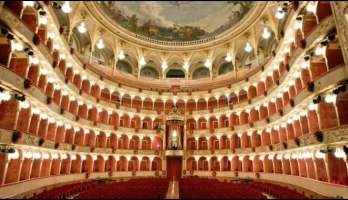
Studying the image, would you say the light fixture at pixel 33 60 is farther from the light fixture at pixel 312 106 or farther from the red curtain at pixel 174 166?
the red curtain at pixel 174 166

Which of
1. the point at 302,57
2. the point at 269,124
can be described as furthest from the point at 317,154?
the point at 269,124

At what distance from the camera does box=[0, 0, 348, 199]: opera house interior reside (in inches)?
535

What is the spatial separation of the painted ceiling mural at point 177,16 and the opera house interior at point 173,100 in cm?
17

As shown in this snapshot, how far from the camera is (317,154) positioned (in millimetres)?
14984

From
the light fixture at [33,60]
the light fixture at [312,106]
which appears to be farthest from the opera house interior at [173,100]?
the light fixture at [33,60]

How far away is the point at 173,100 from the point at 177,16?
1398 cm

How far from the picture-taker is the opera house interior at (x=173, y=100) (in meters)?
13.6

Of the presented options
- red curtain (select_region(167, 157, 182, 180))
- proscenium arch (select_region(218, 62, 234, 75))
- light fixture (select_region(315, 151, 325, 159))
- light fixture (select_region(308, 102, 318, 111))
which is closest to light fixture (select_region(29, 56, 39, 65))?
light fixture (select_region(308, 102, 318, 111))

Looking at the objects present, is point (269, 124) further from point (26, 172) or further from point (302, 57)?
point (26, 172)

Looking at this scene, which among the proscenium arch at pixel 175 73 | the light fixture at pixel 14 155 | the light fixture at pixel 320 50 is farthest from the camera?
the proscenium arch at pixel 175 73

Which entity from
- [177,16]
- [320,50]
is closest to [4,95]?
[320,50]

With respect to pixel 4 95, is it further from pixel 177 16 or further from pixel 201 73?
pixel 201 73

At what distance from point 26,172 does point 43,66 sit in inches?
336

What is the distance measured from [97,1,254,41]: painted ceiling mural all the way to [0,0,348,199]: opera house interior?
0.57ft
